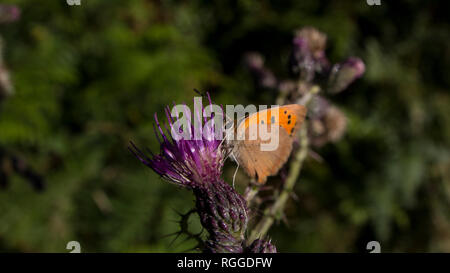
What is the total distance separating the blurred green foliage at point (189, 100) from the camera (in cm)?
423

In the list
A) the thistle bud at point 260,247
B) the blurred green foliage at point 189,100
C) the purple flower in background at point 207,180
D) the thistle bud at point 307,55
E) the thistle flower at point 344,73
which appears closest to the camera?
the thistle bud at point 260,247

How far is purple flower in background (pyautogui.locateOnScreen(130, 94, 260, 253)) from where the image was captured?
1.79 m

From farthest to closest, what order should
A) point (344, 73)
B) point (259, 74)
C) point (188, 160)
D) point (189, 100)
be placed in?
point (189, 100) < point (259, 74) < point (344, 73) < point (188, 160)

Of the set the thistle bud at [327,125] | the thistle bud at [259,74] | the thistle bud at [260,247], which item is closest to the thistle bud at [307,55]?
the thistle bud at [259,74]

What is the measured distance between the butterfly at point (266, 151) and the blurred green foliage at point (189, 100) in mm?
2232

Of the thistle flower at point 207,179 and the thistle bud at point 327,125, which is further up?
the thistle bud at point 327,125

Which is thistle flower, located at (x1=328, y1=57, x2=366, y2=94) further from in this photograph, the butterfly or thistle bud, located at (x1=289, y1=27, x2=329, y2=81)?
the butterfly

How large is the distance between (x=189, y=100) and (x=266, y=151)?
2651 mm

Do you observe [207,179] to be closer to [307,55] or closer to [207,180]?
[207,180]

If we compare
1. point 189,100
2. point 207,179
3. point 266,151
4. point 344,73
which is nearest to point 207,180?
point 207,179

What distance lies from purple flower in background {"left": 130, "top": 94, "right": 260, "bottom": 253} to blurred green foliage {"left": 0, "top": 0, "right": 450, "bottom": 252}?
2.21 meters

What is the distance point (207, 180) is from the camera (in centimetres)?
187

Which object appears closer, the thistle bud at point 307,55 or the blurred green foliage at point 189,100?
the thistle bud at point 307,55

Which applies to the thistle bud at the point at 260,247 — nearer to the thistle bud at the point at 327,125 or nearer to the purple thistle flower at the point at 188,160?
the purple thistle flower at the point at 188,160
